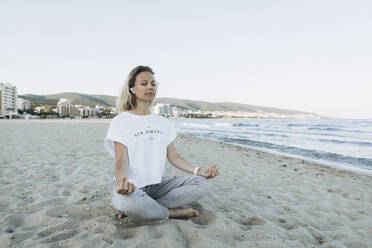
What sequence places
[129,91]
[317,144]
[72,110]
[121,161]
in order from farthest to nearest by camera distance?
1. [72,110]
2. [317,144]
3. [129,91]
4. [121,161]

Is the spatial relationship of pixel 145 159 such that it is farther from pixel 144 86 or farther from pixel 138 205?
pixel 144 86

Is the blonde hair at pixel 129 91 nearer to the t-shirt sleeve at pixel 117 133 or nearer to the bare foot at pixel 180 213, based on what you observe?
the t-shirt sleeve at pixel 117 133

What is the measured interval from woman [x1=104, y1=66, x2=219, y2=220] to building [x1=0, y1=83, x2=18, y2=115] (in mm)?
84732

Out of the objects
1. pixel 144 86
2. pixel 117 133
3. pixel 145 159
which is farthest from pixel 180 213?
pixel 144 86

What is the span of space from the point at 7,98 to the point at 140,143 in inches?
3633

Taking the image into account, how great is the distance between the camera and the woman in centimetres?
210

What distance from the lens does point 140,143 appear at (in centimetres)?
224

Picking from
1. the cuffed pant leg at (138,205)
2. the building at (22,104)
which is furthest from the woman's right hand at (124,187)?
the building at (22,104)

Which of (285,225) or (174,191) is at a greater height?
(174,191)

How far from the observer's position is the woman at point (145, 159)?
2102 mm

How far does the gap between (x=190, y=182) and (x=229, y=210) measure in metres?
0.81

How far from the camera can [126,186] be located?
5.78ft

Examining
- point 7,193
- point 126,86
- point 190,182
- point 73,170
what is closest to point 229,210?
point 190,182

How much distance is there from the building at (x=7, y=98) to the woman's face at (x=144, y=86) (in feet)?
278
